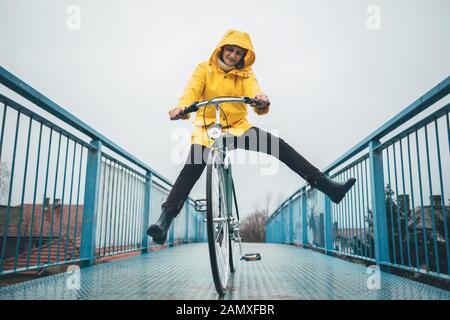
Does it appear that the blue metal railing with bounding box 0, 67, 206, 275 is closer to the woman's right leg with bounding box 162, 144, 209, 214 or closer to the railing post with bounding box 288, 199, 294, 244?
the woman's right leg with bounding box 162, 144, 209, 214

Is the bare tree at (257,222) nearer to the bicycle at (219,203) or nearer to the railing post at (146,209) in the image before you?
the railing post at (146,209)

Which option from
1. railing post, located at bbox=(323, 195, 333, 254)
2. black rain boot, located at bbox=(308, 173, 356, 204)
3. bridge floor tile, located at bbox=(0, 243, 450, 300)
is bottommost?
bridge floor tile, located at bbox=(0, 243, 450, 300)

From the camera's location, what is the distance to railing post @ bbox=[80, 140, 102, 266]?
3176mm

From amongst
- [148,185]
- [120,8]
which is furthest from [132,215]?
[120,8]

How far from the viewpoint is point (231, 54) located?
257 centimetres

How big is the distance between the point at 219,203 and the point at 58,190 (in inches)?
52.7

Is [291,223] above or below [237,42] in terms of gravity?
below

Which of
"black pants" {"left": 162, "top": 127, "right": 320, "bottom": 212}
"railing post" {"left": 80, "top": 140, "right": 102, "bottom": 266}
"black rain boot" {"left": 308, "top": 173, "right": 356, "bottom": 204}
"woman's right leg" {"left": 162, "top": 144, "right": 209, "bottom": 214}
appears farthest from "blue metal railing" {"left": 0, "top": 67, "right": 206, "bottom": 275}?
"black rain boot" {"left": 308, "top": 173, "right": 356, "bottom": 204}

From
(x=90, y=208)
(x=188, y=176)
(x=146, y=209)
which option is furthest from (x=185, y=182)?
(x=146, y=209)

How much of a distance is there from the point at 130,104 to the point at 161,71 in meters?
0.97

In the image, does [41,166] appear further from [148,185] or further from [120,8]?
[120,8]

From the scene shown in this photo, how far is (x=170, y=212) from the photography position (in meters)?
2.16

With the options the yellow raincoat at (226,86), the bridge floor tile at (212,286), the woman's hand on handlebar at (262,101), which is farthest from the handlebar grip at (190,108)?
the bridge floor tile at (212,286)

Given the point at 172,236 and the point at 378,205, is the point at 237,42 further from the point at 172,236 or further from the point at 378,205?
the point at 172,236
